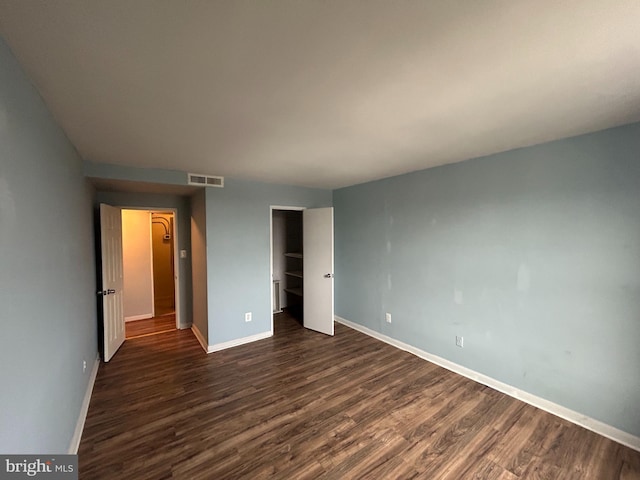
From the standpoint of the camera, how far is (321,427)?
214 cm

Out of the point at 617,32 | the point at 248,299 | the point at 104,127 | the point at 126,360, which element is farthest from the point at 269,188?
the point at 617,32

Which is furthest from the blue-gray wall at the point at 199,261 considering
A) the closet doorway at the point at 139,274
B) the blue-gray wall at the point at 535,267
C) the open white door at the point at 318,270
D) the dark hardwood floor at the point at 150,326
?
the blue-gray wall at the point at 535,267

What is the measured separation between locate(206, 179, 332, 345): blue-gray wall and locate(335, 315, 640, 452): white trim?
2161mm

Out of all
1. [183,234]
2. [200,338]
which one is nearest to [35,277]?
[200,338]

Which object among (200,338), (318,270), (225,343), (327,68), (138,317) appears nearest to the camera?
(327,68)

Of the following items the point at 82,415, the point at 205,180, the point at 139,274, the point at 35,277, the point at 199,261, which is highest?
the point at 205,180

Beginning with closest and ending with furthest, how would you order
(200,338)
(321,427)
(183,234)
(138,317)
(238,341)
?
(321,427)
(238,341)
(200,338)
(183,234)
(138,317)

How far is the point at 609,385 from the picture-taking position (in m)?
2.05

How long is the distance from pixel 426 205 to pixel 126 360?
4348 millimetres

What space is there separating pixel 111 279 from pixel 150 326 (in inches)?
60.0

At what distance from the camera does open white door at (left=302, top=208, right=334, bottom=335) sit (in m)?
4.10

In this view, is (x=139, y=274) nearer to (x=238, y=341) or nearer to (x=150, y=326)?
(x=150, y=326)

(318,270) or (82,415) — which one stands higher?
(318,270)

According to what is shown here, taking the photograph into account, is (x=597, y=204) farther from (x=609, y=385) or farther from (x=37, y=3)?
(x=37, y=3)
